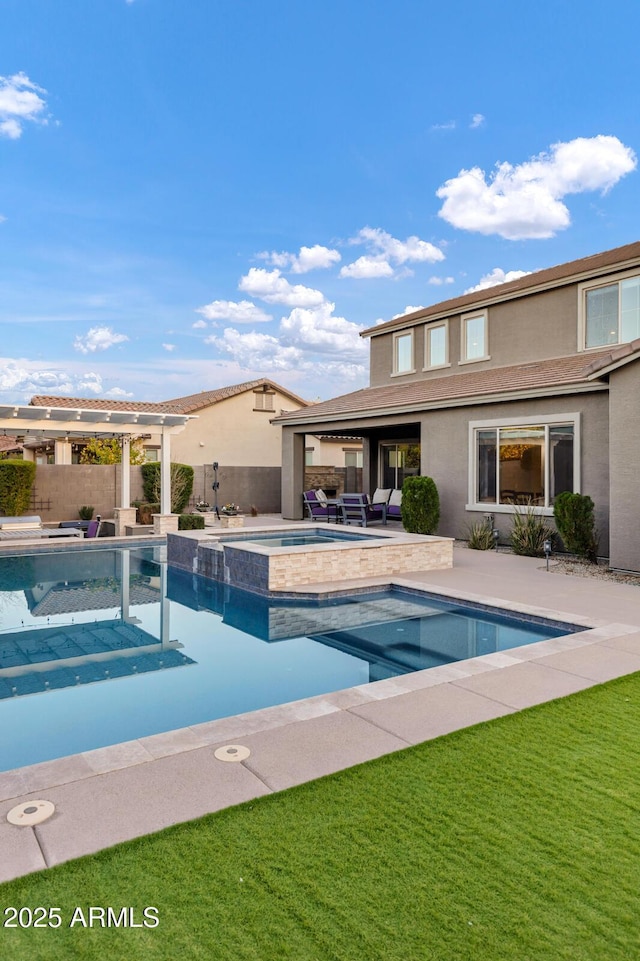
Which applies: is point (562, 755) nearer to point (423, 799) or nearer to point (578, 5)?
point (423, 799)

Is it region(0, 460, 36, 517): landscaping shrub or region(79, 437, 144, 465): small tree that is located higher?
region(79, 437, 144, 465): small tree

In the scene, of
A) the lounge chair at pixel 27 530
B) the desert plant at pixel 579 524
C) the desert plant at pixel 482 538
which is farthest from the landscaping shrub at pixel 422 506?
the lounge chair at pixel 27 530

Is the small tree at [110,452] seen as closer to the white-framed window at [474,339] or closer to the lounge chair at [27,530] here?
the lounge chair at [27,530]

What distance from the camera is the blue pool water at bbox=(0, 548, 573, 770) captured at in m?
5.52

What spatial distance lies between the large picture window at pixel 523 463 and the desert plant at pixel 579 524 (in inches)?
34.4

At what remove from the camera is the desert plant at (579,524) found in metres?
12.4

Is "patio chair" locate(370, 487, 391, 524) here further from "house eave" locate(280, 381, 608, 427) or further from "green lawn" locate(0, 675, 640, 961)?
"green lawn" locate(0, 675, 640, 961)

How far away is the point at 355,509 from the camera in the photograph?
19391 mm

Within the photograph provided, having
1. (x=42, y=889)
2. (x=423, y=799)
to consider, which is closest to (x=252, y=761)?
(x=423, y=799)

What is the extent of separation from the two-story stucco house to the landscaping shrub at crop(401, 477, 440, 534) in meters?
0.59

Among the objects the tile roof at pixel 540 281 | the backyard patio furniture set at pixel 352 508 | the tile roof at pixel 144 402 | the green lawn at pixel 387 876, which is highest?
the tile roof at pixel 540 281

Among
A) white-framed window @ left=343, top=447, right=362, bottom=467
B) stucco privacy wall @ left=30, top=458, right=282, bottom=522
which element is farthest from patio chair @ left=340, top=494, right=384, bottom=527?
white-framed window @ left=343, top=447, right=362, bottom=467

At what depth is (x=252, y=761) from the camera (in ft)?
13.1

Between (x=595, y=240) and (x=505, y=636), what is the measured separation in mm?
22414
